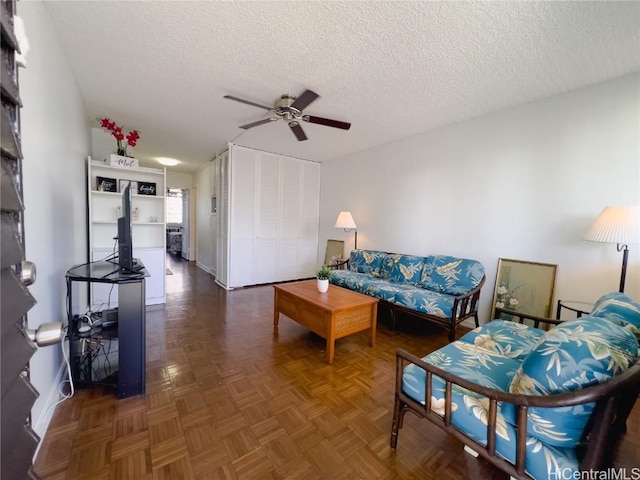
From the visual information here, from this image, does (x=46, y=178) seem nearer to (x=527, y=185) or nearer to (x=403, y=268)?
(x=403, y=268)

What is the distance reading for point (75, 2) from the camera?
5.26ft

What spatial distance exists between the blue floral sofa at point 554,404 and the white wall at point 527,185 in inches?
59.0

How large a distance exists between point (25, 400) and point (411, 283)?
11.1 ft

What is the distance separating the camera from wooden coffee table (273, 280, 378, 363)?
7.43 feet

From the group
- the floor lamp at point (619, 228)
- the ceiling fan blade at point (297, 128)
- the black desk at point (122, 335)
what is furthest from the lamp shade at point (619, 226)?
the black desk at point (122, 335)

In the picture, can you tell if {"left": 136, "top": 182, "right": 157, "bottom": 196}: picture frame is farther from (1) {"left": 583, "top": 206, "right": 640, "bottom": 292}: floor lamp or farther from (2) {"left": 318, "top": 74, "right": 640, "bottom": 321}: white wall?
(1) {"left": 583, "top": 206, "right": 640, "bottom": 292}: floor lamp

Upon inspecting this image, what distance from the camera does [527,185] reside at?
273 centimetres

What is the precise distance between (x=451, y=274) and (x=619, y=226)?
142cm

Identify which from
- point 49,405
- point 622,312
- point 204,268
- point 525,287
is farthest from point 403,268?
point 204,268

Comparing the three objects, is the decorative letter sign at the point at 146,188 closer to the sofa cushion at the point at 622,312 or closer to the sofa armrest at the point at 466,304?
the sofa armrest at the point at 466,304

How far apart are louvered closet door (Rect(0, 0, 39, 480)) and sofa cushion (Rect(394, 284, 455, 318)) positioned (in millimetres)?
2783

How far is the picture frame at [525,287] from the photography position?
256 centimetres

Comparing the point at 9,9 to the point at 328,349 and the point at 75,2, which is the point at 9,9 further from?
the point at 328,349

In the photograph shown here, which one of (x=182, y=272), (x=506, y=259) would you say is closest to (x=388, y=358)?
(x=506, y=259)
